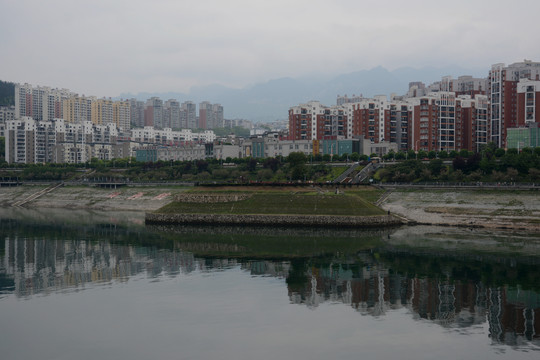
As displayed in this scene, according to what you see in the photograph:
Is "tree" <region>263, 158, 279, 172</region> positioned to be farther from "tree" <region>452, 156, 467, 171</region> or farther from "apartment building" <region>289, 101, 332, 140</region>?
"tree" <region>452, 156, 467, 171</region>

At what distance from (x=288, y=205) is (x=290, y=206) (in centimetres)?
37

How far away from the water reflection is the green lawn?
1107 centimetres

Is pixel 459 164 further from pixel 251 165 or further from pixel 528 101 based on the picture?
pixel 251 165

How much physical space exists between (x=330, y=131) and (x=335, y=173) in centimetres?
3740

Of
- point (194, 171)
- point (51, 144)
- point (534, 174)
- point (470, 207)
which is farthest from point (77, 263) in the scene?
point (51, 144)

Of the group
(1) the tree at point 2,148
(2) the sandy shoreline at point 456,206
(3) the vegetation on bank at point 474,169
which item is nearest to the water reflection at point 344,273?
(2) the sandy shoreline at point 456,206

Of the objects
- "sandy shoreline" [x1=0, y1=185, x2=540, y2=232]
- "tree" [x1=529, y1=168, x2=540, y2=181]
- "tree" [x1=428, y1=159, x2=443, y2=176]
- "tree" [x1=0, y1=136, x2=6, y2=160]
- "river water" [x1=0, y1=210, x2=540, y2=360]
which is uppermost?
"tree" [x1=0, y1=136, x2=6, y2=160]

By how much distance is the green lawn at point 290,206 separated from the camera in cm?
6694

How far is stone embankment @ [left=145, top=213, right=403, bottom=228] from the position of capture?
64.8 meters

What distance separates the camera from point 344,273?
39.9 meters

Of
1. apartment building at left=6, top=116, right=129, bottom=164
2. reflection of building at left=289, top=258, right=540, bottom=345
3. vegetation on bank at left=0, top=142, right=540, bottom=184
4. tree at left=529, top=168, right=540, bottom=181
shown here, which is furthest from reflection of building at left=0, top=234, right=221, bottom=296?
apartment building at left=6, top=116, right=129, bottom=164

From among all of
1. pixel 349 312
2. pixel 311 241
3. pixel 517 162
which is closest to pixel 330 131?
pixel 517 162

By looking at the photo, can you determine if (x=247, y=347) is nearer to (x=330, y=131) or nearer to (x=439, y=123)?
(x=439, y=123)

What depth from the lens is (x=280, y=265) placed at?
43.1m
